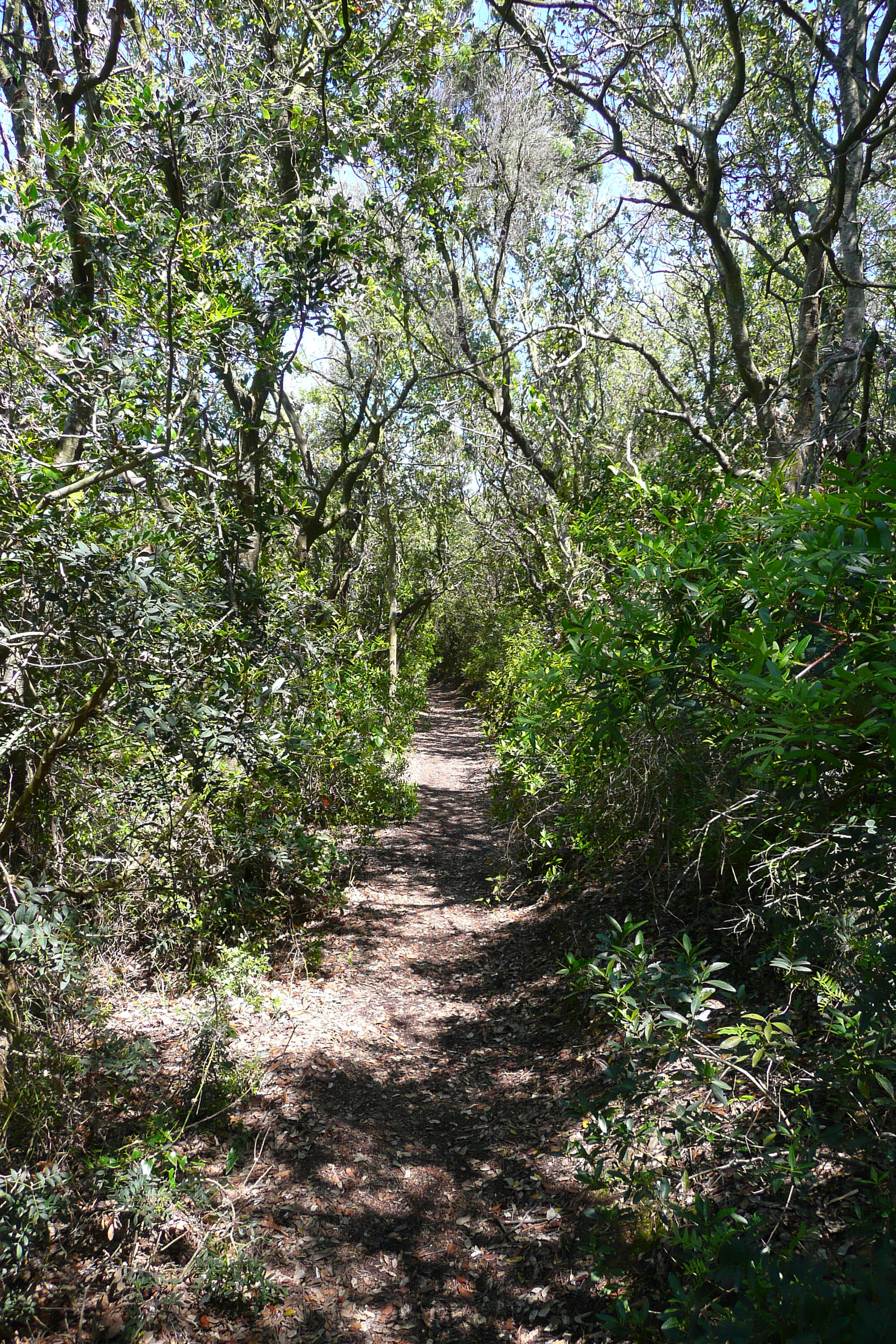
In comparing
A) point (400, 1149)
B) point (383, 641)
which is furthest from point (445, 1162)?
point (383, 641)

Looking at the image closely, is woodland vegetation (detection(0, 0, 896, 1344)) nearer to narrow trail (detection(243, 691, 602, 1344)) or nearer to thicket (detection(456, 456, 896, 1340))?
thicket (detection(456, 456, 896, 1340))

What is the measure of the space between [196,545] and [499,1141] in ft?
13.5

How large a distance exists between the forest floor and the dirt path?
0.01 meters

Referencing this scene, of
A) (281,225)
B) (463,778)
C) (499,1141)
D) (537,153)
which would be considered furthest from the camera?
(463,778)

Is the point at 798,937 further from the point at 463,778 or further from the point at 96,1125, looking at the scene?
the point at 463,778

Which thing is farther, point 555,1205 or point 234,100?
point 234,100

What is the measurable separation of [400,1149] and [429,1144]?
0.18 metres

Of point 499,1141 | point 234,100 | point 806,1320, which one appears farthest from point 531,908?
point 234,100

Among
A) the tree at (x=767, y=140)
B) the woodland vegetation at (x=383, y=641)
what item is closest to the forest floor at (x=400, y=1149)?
the woodland vegetation at (x=383, y=641)

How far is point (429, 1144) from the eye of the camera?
4.23 m

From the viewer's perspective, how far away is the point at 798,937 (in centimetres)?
260

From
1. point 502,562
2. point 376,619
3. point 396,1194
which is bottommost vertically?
point 396,1194

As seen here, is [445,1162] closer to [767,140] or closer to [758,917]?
[758,917]

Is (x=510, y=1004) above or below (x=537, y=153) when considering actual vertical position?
below
